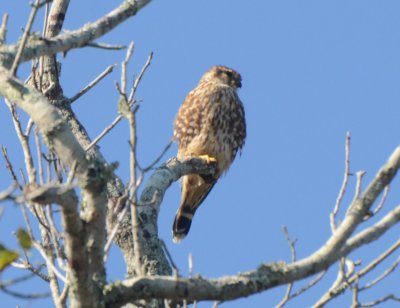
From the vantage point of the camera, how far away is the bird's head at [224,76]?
23.7ft

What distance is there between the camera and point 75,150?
254cm

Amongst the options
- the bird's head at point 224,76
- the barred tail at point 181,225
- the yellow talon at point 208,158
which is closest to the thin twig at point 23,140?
the yellow talon at point 208,158

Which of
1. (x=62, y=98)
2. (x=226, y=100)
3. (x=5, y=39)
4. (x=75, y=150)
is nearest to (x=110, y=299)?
(x=75, y=150)

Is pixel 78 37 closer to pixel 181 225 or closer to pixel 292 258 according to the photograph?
pixel 292 258

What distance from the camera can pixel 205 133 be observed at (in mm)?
6602

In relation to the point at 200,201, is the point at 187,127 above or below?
above

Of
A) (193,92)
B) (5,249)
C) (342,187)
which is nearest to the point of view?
(5,249)

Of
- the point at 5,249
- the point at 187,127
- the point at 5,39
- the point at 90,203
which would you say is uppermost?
the point at 187,127

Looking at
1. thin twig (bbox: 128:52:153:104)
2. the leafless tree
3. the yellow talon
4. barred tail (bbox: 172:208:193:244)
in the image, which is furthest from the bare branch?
barred tail (bbox: 172:208:193:244)

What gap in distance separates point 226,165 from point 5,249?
4383mm

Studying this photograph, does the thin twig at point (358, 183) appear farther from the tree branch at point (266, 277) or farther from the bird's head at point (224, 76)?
the bird's head at point (224, 76)

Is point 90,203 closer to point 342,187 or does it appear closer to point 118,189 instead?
point 342,187

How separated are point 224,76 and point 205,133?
850 mm

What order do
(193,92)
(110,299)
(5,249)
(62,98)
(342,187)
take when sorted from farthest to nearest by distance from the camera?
1. (193,92)
2. (62,98)
3. (342,187)
4. (110,299)
5. (5,249)
